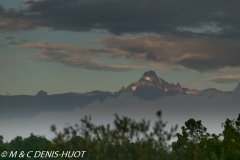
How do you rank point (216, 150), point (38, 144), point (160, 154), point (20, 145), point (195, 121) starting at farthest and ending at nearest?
point (20, 145)
point (38, 144)
point (195, 121)
point (216, 150)
point (160, 154)

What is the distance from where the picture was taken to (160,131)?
30.7 meters

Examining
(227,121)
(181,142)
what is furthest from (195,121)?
(181,142)

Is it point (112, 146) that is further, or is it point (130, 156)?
point (112, 146)

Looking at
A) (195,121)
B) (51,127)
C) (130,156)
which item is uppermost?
(195,121)

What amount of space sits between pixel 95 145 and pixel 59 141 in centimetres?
227

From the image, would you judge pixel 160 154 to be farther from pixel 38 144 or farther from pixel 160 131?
pixel 38 144

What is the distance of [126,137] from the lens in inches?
1214

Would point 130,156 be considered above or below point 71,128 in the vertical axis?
below

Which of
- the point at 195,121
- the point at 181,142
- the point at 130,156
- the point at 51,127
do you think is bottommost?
the point at 130,156

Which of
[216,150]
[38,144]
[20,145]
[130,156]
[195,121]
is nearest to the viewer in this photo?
[130,156]

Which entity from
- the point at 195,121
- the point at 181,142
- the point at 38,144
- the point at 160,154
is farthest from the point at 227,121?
the point at 160,154

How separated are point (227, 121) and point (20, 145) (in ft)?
138

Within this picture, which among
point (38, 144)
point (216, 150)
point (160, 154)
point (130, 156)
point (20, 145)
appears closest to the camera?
point (130, 156)

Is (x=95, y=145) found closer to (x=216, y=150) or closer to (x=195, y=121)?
(x=216, y=150)
